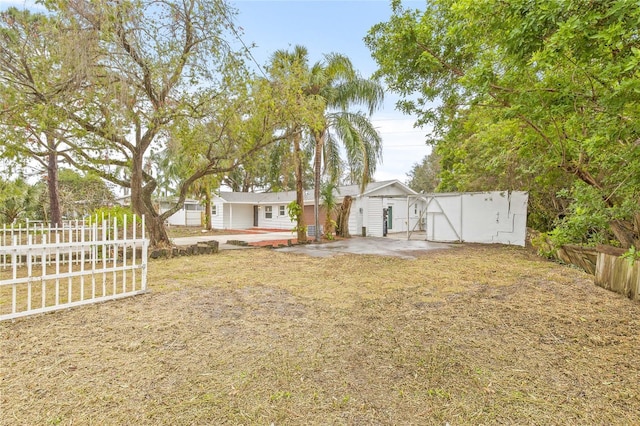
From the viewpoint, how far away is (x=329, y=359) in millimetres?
3012

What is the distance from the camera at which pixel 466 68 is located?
19.9 ft

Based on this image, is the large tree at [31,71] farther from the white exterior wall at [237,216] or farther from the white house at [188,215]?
the white house at [188,215]

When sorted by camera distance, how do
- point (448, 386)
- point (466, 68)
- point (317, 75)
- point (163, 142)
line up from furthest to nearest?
point (317, 75), point (163, 142), point (466, 68), point (448, 386)

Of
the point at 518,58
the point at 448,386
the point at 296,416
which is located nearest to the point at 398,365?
the point at 448,386

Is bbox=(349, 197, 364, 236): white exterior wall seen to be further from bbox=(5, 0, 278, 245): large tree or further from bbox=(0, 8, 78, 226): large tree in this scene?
bbox=(0, 8, 78, 226): large tree

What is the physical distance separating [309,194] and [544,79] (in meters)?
18.4

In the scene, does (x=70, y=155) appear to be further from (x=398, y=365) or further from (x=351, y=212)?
(x=351, y=212)

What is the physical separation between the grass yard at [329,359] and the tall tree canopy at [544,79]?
204 centimetres

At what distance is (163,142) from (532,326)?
9.68m

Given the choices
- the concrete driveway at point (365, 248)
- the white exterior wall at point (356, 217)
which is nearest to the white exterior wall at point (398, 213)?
the white exterior wall at point (356, 217)

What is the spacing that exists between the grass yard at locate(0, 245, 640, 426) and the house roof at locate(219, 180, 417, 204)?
43.3 feet

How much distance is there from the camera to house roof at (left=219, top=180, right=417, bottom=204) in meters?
18.8

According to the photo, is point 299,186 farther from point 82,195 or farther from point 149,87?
point 82,195

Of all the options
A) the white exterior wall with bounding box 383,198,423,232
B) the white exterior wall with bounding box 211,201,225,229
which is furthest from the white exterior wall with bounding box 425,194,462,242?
the white exterior wall with bounding box 211,201,225,229
